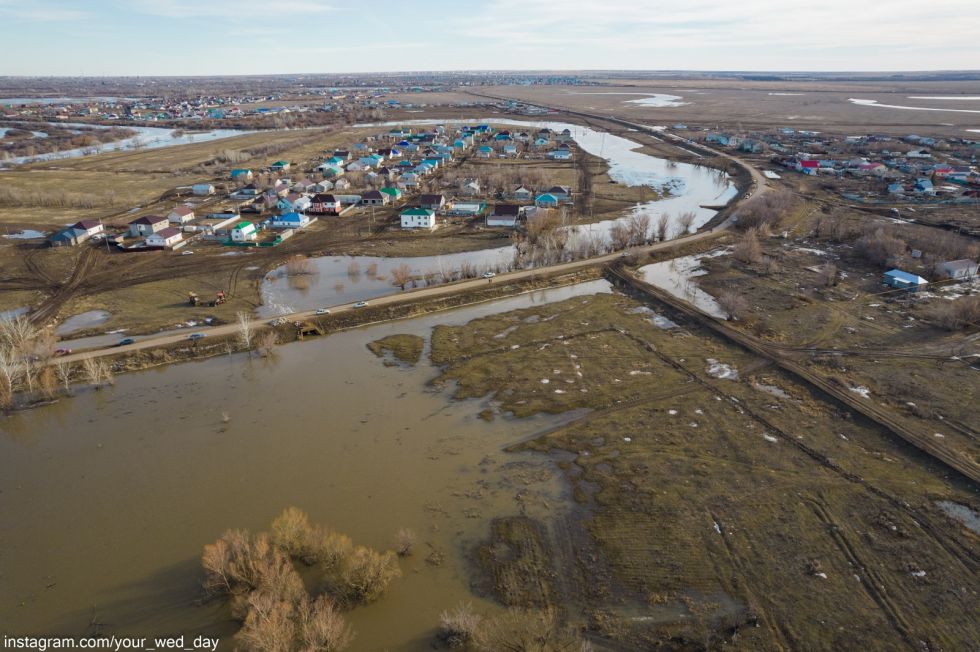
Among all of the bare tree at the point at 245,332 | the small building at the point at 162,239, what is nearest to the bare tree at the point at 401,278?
the bare tree at the point at 245,332

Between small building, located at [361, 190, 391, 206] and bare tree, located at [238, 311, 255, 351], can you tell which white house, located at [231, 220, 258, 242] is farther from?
bare tree, located at [238, 311, 255, 351]

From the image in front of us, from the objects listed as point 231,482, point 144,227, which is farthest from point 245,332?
point 144,227

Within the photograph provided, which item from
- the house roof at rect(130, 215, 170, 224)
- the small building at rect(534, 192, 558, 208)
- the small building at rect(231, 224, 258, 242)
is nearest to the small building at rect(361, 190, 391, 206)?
the small building at rect(231, 224, 258, 242)

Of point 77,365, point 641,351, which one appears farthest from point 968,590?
point 77,365

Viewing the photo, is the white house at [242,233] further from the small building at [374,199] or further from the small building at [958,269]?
the small building at [958,269]

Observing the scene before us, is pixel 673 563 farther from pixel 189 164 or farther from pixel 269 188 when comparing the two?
pixel 189 164
